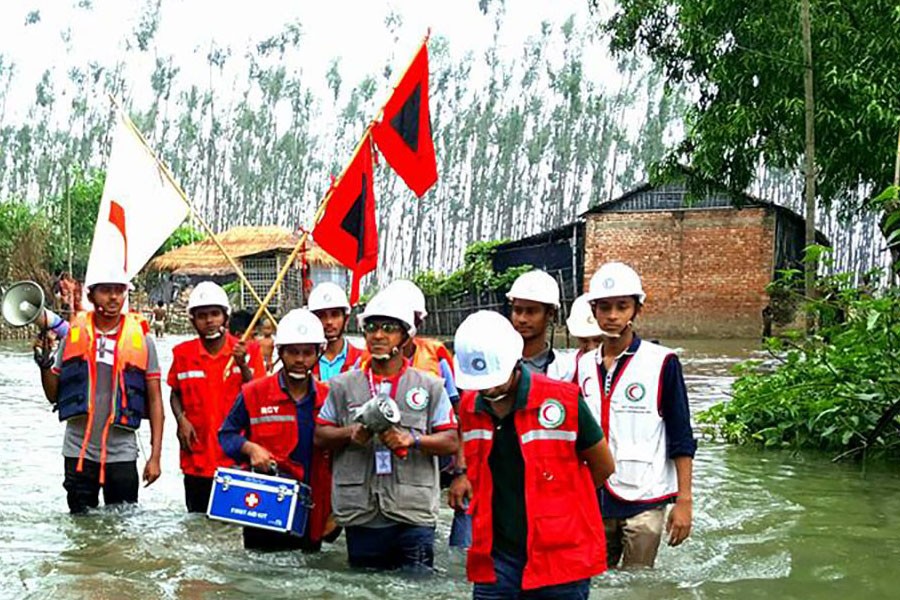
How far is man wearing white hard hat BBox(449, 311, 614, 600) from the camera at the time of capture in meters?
3.85

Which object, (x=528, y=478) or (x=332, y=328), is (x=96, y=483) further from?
(x=528, y=478)

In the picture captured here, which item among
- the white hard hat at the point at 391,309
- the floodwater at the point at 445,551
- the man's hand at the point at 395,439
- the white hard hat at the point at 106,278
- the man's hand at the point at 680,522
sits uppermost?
the white hard hat at the point at 106,278

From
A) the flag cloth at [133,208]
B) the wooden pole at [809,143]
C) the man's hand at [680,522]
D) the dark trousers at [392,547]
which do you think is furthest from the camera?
the wooden pole at [809,143]

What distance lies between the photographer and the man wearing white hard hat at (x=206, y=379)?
6.77 m

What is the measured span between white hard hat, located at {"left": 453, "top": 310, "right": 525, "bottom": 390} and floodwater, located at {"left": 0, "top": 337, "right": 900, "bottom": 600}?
2.01 m

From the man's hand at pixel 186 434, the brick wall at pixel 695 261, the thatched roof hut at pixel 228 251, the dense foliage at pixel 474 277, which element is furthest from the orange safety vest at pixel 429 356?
the thatched roof hut at pixel 228 251

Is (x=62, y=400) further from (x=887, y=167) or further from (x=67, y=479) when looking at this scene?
(x=887, y=167)

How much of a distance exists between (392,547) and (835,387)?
219 inches

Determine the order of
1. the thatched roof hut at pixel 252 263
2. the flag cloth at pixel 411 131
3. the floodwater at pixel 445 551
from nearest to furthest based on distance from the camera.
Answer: the floodwater at pixel 445 551, the flag cloth at pixel 411 131, the thatched roof hut at pixel 252 263

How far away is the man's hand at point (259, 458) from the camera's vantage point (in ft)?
17.8

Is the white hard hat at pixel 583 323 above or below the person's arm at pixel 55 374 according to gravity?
above

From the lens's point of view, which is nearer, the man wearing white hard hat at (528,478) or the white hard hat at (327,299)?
the man wearing white hard hat at (528,478)

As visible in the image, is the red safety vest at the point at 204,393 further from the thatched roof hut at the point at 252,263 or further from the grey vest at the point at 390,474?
the thatched roof hut at the point at 252,263

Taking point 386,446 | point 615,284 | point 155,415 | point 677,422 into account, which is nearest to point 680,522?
point 677,422
